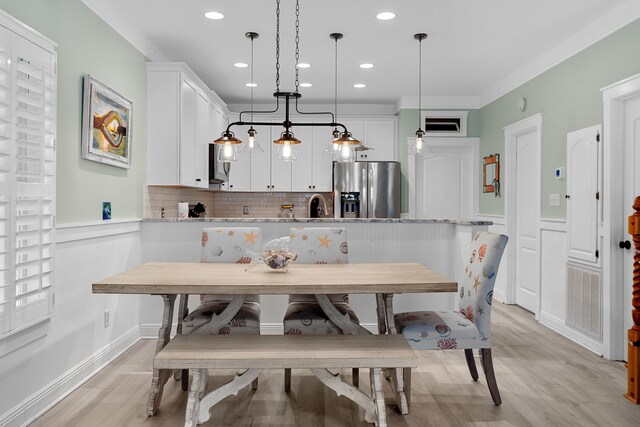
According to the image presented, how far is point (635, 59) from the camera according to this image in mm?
3277

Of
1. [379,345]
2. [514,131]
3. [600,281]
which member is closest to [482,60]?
[514,131]

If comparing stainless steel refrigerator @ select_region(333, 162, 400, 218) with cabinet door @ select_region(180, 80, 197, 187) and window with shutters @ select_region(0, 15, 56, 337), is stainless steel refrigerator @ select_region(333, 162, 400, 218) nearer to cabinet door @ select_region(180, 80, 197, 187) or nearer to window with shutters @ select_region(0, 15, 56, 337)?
cabinet door @ select_region(180, 80, 197, 187)

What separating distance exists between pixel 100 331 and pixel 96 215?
0.81 metres

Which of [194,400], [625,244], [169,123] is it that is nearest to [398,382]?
[194,400]

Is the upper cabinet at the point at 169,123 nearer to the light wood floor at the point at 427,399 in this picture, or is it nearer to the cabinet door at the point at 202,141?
the cabinet door at the point at 202,141

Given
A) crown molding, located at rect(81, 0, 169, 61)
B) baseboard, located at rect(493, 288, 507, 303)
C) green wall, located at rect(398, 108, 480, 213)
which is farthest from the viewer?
green wall, located at rect(398, 108, 480, 213)

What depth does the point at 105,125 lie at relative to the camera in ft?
10.8

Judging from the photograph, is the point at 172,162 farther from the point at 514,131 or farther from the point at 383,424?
the point at 514,131

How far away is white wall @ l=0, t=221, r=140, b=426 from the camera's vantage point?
2350 millimetres

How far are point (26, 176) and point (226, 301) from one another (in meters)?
1.35

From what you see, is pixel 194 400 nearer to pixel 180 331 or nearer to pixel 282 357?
pixel 282 357

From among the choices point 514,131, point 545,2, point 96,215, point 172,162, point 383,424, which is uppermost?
point 545,2

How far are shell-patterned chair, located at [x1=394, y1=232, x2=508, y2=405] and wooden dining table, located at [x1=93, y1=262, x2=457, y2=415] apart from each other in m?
0.15

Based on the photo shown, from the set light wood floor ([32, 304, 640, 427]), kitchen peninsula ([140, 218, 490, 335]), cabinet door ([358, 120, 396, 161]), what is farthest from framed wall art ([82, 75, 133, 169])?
cabinet door ([358, 120, 396, 161])
